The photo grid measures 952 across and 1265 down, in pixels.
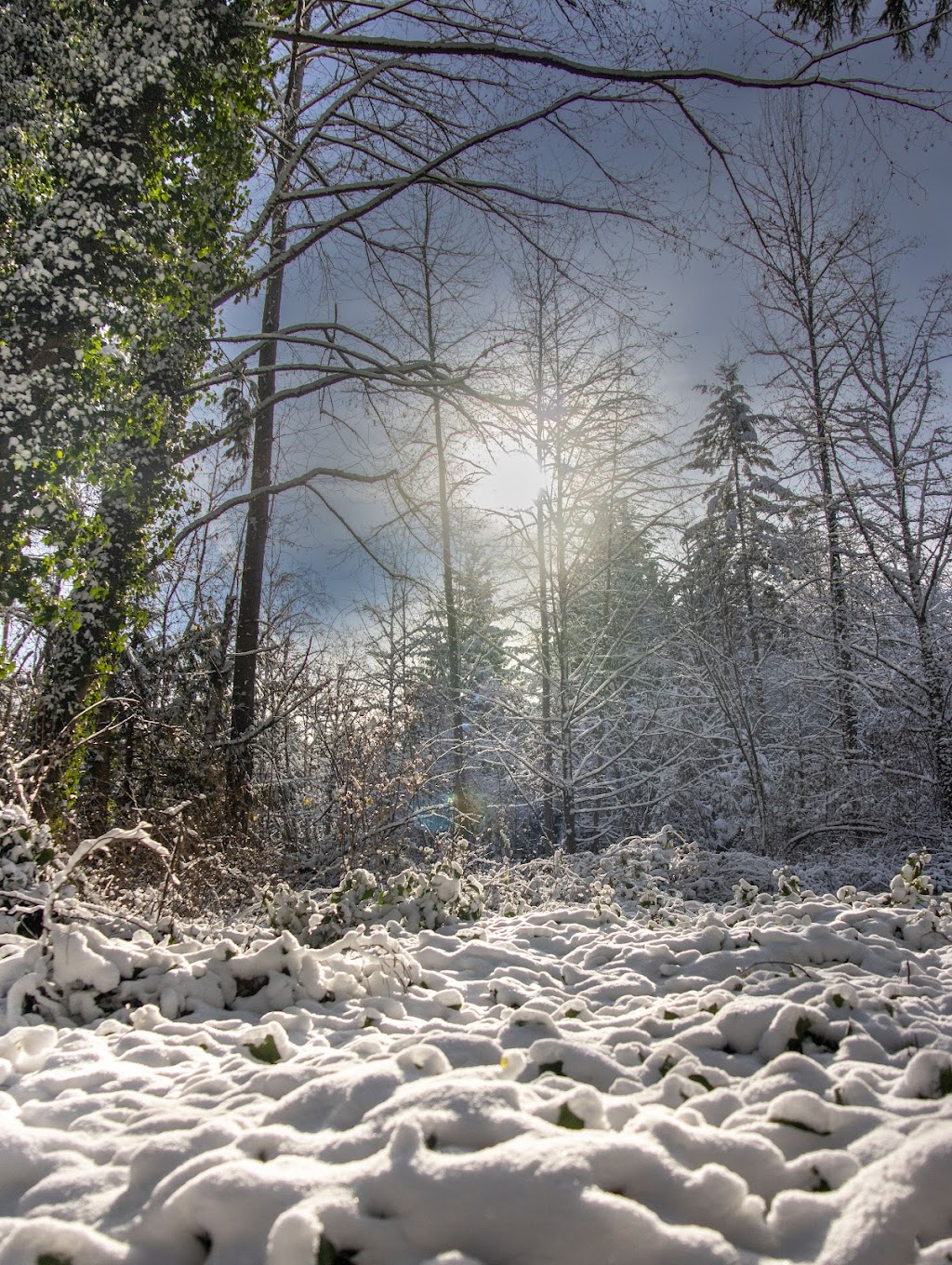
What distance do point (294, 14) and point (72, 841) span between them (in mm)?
6689

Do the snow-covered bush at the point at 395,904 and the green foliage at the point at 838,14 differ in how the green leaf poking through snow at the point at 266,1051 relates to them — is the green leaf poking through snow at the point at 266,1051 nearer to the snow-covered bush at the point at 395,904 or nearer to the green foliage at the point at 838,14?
the snow-covered bush at the point at 395,904

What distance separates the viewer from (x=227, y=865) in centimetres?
650

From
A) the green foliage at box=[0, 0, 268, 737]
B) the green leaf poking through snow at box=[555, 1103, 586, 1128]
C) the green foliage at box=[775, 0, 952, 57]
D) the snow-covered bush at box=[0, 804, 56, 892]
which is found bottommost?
the green leaf poking through snow at box=[555, 1103, 586, 1128]

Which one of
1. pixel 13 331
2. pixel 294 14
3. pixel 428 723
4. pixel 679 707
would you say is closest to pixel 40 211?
pixel 13 331

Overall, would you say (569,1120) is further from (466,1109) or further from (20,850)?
(20,850)

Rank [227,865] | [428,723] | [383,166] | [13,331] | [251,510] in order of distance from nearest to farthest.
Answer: [13,331]
[227,865]
[383,166]
[251,510]
[428,723]

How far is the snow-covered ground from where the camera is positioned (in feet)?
3.76

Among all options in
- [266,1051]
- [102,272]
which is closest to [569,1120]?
[266,1051]

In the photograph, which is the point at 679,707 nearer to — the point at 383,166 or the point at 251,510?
the point at 251,510

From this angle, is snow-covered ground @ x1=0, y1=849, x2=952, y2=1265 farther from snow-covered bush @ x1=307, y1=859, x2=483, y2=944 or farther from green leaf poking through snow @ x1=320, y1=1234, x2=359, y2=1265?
snow-covered bush @ x1=307, y1=859, x2=483, y2=944

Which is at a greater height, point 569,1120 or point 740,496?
point 740,496

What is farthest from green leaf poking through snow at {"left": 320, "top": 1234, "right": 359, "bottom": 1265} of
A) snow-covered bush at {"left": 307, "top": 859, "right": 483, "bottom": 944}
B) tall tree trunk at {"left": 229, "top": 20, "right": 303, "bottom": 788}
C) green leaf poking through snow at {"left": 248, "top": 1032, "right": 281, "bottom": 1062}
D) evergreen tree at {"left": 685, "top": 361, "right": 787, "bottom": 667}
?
evergreen tree at {"left": 685, "top": 361, "right": 787, "bottom": 667}

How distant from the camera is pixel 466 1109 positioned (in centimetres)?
143

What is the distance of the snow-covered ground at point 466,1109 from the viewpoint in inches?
45.1
